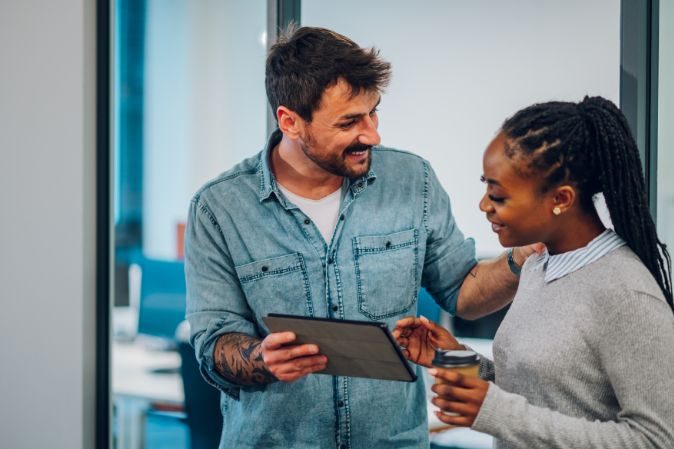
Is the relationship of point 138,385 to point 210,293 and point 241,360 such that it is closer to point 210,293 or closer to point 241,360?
point 210,293

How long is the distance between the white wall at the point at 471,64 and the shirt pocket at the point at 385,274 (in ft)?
1.50

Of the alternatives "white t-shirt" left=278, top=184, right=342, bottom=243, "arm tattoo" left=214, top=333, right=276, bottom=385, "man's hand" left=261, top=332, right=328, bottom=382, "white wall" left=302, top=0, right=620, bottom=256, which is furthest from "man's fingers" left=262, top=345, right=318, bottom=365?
"white wall" left=302, top=0, right=620, bottom=256

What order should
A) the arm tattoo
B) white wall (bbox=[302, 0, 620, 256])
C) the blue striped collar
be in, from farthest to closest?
white wall (bbox=[302, 0, 620, 256]), the arm tattoo, the blue striped collar

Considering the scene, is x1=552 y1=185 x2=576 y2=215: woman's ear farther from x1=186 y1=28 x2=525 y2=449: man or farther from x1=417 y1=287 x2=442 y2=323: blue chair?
x1=417 y1=287 x2=442 y2=323: blue chair

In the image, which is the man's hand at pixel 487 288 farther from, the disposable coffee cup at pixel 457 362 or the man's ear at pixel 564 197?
the disposable coffee cup at pixel 457 362

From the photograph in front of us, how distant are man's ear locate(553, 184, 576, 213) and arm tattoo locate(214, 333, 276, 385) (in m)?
0.68

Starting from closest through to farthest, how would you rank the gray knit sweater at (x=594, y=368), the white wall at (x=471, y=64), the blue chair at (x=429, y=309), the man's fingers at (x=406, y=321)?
the gray knit sweater at (x=594, y=368) → the man's fingers at (x=406, y=321) → the white wall at (x=471, y=64) → the blue chair at (x=429, y=309)

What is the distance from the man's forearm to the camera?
5.69 ft

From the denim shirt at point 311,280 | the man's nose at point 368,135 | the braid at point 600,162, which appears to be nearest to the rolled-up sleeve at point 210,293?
the denim shirt at point 311,280

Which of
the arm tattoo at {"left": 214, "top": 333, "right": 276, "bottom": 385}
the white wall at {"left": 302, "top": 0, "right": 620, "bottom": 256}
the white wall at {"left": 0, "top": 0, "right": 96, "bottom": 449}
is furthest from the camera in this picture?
the white wall at {"left": 0, "top": 0, "right": 96, "bottom": 449}

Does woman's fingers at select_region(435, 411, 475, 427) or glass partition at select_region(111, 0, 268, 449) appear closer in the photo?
woman's fingers at select_region(435, 411, 475, 427)

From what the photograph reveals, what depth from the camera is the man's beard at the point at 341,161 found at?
67.9 inches

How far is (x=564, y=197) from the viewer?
1229mm

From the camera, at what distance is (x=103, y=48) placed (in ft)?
8.84
